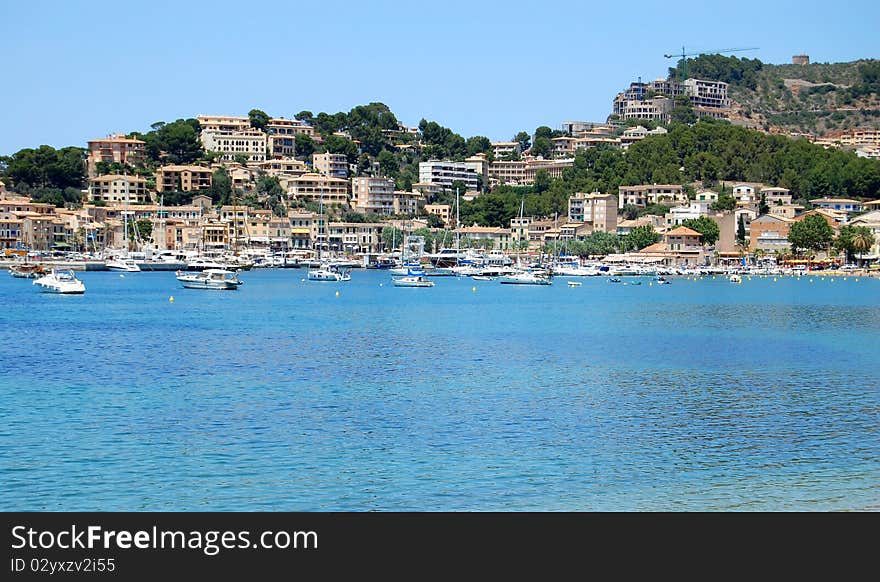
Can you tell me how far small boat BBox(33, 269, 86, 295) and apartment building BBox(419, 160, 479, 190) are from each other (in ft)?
258

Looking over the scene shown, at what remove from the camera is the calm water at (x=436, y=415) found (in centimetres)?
1398

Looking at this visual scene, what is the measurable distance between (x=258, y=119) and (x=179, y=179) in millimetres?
22578

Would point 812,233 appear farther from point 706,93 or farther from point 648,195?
point 706,93

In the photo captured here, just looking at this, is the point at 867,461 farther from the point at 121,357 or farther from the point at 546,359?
the point at 121,357

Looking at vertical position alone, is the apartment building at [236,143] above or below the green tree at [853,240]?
above

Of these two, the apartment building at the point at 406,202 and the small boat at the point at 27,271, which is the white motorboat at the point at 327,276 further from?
the apartment building at the point at 406,202

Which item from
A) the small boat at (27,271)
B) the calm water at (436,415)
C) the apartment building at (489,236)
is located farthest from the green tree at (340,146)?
the calm water at (436,415)

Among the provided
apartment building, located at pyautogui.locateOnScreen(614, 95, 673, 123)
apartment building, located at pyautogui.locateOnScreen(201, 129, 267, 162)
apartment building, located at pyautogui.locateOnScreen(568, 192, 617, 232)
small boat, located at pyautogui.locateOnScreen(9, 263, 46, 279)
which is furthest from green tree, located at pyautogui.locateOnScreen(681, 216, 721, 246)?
apartment building, located at pyautogui.locateOnScreen(614, 95, 673, 123)

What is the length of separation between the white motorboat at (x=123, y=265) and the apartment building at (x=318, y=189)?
1320 inches

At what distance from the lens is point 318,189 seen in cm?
12212

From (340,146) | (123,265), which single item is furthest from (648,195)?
(123,265)

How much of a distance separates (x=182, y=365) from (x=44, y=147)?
324 ft
